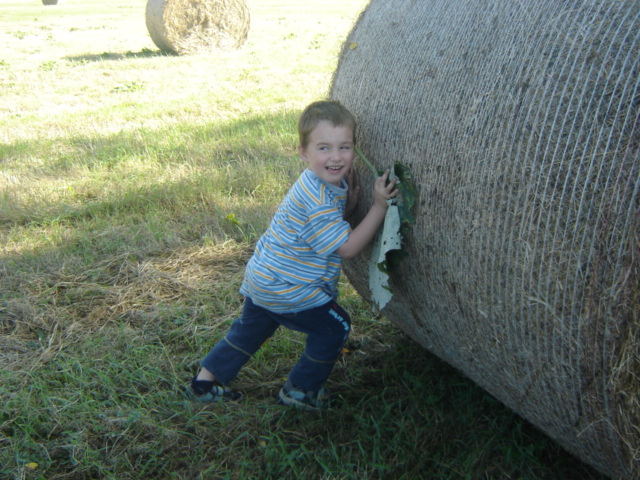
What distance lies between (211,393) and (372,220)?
47.7 inches

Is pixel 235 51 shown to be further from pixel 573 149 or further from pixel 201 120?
pixel 573 149

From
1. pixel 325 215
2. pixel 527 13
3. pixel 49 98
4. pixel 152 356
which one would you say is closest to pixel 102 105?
pixel 49 98

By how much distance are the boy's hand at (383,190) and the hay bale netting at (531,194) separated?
87mm

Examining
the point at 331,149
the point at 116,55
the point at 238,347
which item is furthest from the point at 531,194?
the point at 116,55

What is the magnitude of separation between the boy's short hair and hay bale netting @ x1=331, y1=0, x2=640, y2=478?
4.2 inches

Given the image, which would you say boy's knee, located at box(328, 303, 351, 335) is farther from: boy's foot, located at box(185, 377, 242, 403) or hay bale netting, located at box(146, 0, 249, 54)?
hay bale netting, located at box(146, 0, 249, 54)

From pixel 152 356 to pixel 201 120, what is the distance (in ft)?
15.4

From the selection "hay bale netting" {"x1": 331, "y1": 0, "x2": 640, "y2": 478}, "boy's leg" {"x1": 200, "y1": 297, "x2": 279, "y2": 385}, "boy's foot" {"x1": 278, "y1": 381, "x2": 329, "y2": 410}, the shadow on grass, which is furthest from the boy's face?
the shadow on grass

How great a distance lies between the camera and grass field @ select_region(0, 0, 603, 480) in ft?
9.33

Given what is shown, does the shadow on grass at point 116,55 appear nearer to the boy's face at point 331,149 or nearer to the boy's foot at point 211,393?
the boy's foot at point 211,393

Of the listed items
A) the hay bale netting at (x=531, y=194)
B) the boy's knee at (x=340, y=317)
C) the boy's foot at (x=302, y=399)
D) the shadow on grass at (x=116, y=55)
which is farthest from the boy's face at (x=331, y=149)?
the shadow on grass at (x=116, y=55)

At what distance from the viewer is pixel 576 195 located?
1.86m

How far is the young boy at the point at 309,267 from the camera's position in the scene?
2730mm

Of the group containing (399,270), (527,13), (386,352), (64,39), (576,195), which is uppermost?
(527,13)
